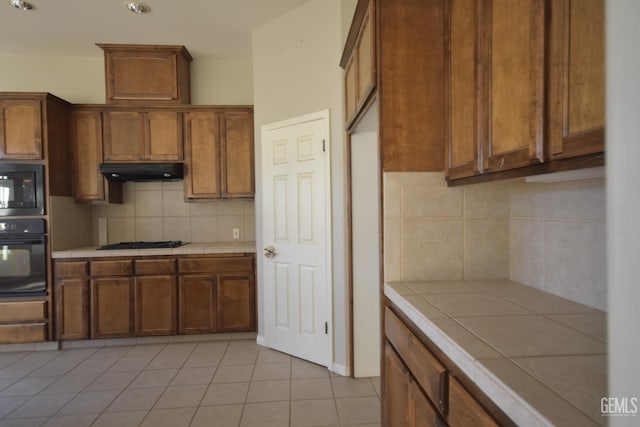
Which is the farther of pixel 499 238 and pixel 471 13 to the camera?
pixel 499 238

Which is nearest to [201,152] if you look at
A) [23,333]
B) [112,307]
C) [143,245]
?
[143,245]

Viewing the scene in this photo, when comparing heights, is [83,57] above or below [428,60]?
above

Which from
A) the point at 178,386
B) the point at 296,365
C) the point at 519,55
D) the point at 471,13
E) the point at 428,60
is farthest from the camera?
the point at 296,365

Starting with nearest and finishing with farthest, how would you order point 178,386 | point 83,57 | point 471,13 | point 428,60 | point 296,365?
point 471,13
point 428,60
point 178,386
point 296,365
point 83,57

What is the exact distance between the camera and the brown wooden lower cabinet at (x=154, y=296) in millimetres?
2957

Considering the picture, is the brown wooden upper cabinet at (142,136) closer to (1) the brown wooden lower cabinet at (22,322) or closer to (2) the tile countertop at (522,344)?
(1) the brown wooden lower cabinet at (22,322)

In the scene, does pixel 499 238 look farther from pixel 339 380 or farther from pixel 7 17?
pixel 7 17

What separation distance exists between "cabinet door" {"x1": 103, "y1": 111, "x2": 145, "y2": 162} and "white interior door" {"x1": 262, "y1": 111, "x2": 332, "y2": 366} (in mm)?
1342

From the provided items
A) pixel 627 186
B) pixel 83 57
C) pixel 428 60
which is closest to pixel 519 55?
pixel 428 60

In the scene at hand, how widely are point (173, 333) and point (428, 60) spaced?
3.02m

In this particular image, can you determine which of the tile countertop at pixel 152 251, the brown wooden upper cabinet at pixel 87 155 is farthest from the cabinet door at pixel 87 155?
the tile countertop at pixel 152 251

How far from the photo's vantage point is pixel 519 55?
989 millimetres

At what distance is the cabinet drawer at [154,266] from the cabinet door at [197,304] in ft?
0.47

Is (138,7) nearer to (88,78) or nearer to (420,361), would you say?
(88,78)
